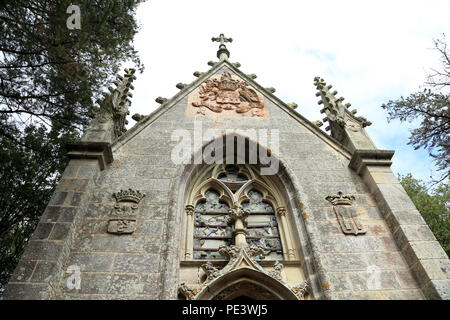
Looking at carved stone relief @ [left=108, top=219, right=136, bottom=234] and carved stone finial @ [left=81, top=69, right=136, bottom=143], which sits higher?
carved stone finial @ [left=81, top=69, right=136, bottom=143]

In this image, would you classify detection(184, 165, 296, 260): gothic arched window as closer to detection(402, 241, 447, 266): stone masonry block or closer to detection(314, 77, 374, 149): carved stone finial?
detection(402, 241, 447, 266): stone masonry block

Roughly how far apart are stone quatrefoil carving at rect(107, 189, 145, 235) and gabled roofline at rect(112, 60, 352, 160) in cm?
137

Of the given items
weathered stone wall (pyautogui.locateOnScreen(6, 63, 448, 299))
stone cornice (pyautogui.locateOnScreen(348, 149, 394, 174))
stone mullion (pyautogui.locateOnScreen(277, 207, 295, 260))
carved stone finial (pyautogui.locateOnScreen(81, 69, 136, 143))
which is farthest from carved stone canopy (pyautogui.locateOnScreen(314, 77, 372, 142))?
carved stone finial (pyautogui.locateOnScreen(81, 69, 136, 143))

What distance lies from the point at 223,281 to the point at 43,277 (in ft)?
8.15

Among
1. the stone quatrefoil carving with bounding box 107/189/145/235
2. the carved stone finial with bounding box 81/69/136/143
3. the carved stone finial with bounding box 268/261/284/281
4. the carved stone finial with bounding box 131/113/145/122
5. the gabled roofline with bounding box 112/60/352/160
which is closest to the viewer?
the carved stone finial with bounding box 268/261/284/281

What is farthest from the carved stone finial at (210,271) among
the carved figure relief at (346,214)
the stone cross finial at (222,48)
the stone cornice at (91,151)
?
the stone cross finial at (222,48)

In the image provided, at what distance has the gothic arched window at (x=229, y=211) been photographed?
567cm

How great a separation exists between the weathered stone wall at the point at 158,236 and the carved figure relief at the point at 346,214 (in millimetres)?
91

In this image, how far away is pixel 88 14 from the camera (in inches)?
225

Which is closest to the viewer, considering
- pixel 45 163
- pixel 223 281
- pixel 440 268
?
pixel 440 268

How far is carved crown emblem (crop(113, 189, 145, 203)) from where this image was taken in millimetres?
5469

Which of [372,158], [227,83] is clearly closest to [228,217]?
[372,158]

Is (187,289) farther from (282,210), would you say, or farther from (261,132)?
(261,132)

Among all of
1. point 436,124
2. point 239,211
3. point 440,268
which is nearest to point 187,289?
point 239,211
